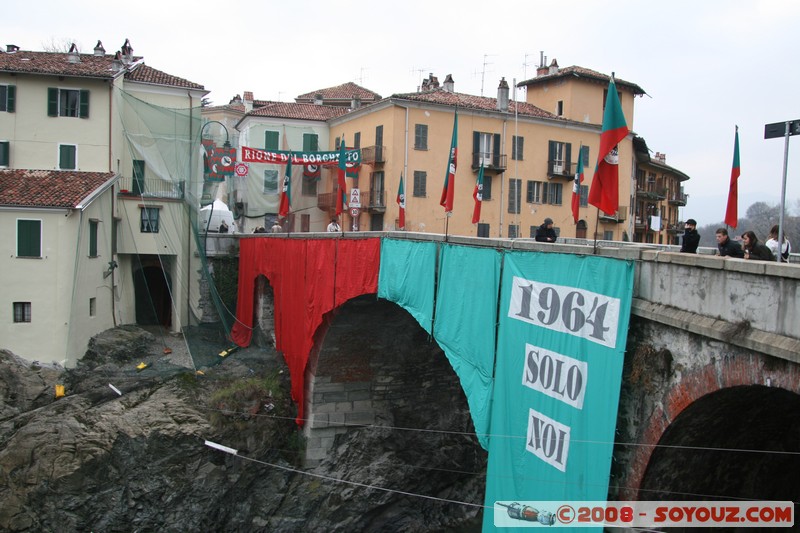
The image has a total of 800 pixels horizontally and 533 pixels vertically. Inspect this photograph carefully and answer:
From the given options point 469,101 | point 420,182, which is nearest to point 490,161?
point 469,101

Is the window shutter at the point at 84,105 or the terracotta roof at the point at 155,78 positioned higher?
the terracotta roof at the point at 155,78

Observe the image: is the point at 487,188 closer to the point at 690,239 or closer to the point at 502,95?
the point at 502,95

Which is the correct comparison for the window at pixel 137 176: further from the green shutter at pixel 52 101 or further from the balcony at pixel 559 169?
the balcony at pixel 559 169

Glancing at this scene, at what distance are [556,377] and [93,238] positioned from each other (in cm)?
2336

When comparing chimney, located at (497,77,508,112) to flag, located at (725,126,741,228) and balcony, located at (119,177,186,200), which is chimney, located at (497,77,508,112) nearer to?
balcony, located at (119,177,186,200)

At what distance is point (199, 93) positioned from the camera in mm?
33969

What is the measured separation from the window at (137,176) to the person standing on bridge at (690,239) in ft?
88.0

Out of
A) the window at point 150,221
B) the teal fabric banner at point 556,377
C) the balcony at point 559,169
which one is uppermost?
the balcony at point 559,169

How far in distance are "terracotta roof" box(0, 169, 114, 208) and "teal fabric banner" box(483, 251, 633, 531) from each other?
2065cm

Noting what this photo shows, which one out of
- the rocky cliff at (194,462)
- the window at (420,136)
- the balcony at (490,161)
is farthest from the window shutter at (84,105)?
the balcony at (490,161)

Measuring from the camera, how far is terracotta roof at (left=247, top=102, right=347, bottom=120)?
41156 millimetres

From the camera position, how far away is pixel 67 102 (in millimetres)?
29422

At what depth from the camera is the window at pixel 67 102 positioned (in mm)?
29281

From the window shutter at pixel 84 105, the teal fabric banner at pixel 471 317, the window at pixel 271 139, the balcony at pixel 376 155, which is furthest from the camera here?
the window at pixel 271 139
